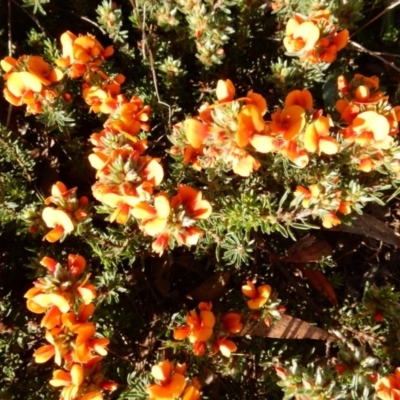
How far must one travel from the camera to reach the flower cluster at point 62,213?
1987 mm

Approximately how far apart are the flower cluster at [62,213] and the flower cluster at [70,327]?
125 millimetres

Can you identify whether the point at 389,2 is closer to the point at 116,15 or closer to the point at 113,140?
the point at 116,15

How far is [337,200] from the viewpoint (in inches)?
80.8

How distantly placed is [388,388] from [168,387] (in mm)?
806

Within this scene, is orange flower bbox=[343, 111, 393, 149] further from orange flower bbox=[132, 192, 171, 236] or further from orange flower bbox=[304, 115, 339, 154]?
orange flower bbox=[132, 192, 171, 236]

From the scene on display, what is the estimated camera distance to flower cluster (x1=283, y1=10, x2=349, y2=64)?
7.06ft

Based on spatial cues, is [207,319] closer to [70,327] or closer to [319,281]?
[70,327]

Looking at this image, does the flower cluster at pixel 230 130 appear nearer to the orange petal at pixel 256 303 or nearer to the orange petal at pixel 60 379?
the orange petal at pixel 256 303

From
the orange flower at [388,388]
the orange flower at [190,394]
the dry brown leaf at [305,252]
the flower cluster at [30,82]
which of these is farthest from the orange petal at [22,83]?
the orange flower at [388,388]

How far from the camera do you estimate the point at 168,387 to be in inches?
76.4

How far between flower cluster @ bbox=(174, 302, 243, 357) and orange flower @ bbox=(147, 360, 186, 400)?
0.15m

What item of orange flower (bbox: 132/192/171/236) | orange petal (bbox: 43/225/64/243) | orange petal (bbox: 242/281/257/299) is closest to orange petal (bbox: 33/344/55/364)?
orange petal (bbox: 43/225/64/243)

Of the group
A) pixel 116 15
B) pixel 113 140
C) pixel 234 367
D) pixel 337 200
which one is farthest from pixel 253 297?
pixel 116 15

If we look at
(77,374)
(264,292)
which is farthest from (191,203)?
(77,374)
